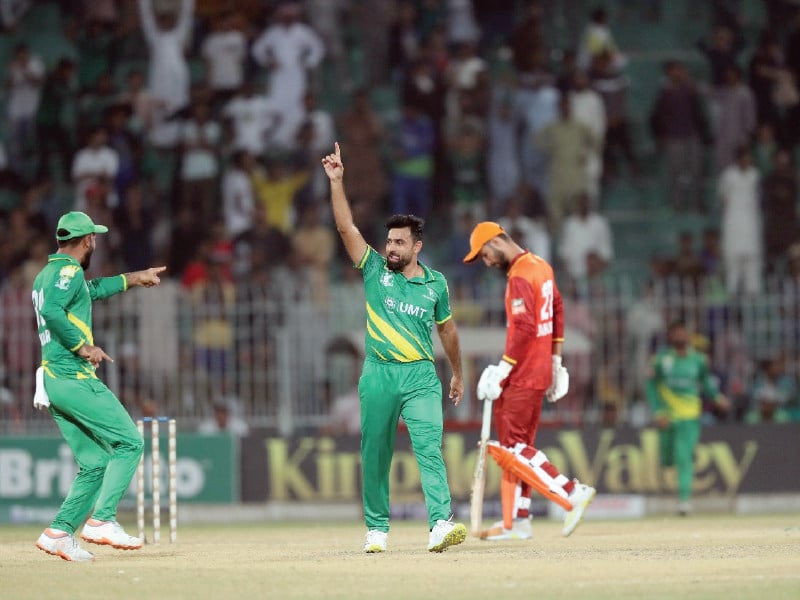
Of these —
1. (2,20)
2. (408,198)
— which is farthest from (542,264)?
(2,20)

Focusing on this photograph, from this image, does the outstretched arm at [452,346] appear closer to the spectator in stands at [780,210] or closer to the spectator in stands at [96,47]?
the spectator in stands at [780,210]

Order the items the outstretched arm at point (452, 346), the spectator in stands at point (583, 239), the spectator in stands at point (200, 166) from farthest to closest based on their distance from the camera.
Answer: the spectator in stands at point (200, 166) → the spectator in stands at point (583, 239) → the outstretched arm at point (452, 346)

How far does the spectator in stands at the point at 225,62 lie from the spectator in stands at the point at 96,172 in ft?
6.06

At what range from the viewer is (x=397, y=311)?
1255cm

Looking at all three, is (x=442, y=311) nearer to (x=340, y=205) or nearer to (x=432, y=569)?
(x=340, y=205)

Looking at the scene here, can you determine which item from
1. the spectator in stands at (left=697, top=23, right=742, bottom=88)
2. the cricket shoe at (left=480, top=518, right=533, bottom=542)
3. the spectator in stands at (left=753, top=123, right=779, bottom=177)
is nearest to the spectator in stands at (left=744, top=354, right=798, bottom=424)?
the spectator in stands at (left=753, top=123, right=779, bottom=177)

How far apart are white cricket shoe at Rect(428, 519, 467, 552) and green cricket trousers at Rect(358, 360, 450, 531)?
0.50 feet

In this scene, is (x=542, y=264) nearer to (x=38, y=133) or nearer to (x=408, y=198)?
(x=408, y=198)

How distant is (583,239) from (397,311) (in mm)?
11270

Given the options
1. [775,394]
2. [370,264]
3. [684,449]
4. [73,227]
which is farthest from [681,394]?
[73,227]

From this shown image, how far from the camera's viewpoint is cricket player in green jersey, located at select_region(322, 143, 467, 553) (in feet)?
40.7

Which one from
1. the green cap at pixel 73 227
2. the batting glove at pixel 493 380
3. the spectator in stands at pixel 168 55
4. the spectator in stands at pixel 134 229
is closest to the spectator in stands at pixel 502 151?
the spectator in stands at pixel 168 55

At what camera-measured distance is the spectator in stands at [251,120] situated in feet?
83.0

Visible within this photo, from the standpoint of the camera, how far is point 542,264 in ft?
47.0
